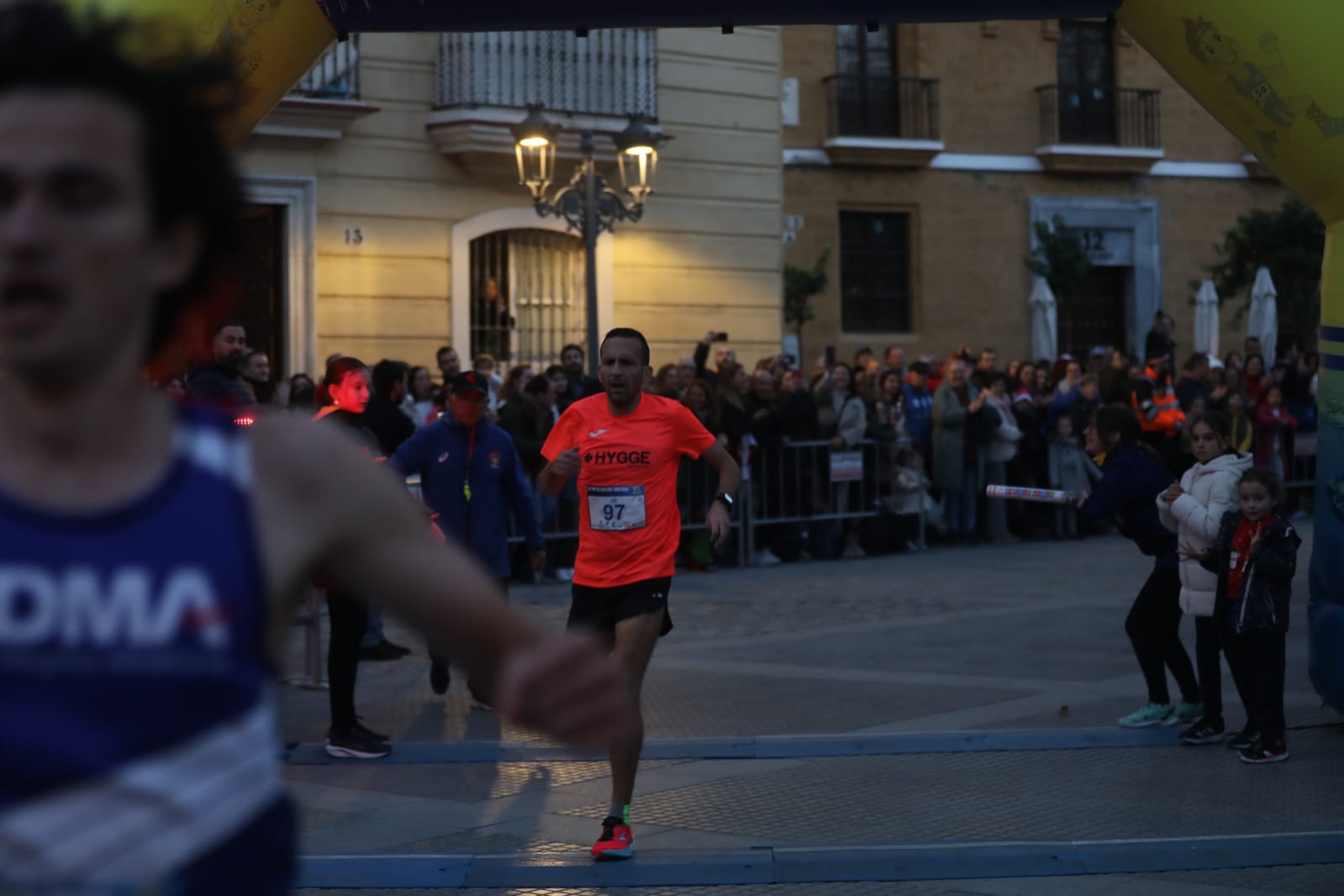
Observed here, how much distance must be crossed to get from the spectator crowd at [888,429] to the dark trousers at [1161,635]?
20.3ft

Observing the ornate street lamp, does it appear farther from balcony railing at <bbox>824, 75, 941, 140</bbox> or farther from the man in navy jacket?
balcony railing at <bbox>824, 75, 941, 140</bbox>

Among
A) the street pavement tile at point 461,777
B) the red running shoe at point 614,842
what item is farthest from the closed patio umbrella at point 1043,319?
the red running shoe at point 614,842

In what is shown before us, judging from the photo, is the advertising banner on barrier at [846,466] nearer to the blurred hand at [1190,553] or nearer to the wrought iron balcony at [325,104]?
the wrought iron balcony at [325,104]

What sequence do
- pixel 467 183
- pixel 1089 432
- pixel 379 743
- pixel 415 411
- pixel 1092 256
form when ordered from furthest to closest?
1. pixel 1092 256
2. pixel 467 183
3. pixel 415 411
4. pixel 1089 432
5. pixel 379 743

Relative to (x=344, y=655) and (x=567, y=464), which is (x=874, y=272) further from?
(x=567, y=464)

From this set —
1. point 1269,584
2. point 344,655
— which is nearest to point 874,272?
point 1269,584

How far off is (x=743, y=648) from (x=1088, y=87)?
23742mm

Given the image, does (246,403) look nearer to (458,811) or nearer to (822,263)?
(458,811)

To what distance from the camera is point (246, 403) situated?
28.0 ft

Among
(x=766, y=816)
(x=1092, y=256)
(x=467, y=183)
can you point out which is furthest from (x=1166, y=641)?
(x=1092, y=256)

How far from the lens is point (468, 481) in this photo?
9.78 meters

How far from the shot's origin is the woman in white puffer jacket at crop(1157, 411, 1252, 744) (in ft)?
27.5

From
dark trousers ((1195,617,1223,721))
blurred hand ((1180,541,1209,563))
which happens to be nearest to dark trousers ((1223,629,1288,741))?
dark trousers ((1195,617,1223,721))

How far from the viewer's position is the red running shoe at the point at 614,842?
247 inches
